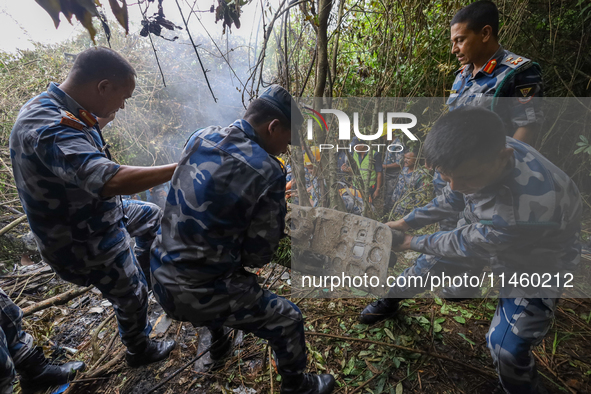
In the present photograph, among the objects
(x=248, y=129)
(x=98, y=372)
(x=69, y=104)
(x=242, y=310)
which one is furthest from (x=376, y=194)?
(x=98, y=372)

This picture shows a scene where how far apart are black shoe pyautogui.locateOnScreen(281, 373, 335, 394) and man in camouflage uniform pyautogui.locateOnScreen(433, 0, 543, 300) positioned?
4.26 feet

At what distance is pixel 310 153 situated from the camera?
2.55 meters

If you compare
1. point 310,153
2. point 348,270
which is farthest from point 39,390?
point 310,153

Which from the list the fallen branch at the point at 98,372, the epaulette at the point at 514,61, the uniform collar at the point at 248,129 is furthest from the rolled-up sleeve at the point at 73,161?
the epaulette at the point at 514,61

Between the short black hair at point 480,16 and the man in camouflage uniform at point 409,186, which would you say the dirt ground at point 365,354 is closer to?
the man in camouflage uniform at point 409,186

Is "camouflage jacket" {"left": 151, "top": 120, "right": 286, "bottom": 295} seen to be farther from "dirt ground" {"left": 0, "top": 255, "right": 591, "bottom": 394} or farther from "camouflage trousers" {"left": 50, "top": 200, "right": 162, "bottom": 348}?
"dirt ground" {"left": 0, "top": 255, "right": 591, "bottom": 394}

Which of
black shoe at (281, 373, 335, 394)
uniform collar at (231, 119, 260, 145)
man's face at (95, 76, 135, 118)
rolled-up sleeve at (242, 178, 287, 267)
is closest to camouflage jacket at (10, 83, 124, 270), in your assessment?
man's face at (95, 76, 135, 118)

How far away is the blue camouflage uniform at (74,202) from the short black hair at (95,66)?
0.52 feet

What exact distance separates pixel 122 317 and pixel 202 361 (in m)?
0.67

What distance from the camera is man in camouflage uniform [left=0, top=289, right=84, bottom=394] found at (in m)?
1.71

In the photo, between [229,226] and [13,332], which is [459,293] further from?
[13,332]

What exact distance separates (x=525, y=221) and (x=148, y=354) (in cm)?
269

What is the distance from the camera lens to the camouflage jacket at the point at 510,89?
1900 mm

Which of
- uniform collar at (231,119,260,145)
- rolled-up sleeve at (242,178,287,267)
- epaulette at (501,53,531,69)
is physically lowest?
rolled-up sleeve at (242,178,287,267)
